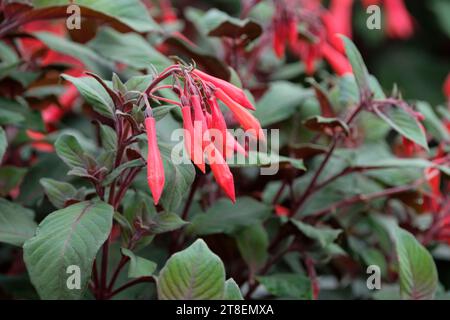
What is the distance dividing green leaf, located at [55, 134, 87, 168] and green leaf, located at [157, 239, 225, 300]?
18 cm

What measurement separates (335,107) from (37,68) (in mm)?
501

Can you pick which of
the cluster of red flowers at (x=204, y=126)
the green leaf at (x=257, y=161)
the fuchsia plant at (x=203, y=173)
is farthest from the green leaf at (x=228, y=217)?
the cluster of red flowers at (x=204, y=126)

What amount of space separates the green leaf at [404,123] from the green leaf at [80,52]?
0.45m

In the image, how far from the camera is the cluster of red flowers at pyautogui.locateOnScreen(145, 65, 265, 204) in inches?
24.9

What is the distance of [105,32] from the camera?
1078mm

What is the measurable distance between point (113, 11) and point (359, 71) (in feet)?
1.16

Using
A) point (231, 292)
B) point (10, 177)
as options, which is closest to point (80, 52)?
point (10, 177)

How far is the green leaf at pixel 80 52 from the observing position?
3.32 feet

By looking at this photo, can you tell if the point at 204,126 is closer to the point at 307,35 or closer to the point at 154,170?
the point at 154,170

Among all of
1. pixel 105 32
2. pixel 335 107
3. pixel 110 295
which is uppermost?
pixel 105 32

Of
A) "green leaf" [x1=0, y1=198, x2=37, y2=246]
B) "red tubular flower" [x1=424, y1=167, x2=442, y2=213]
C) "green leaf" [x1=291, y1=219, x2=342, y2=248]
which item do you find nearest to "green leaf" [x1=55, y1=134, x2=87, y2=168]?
"green leaf" [x1=0, y1=198, x2=37, y2=246]

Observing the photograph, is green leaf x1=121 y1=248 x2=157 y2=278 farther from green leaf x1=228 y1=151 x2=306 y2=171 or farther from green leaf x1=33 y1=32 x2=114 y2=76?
green leaf x1=33 y1=32 x2=114 y2=76
